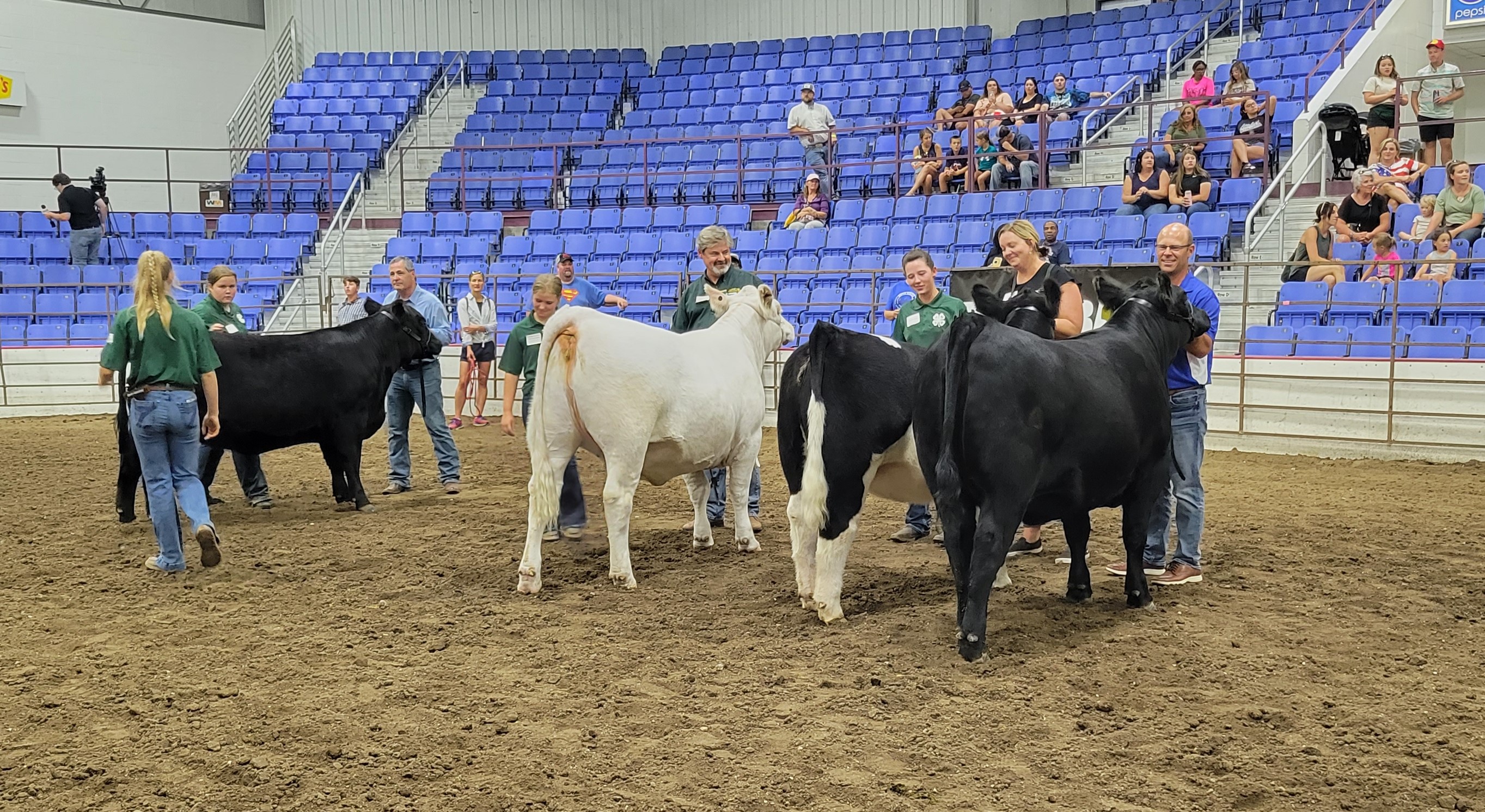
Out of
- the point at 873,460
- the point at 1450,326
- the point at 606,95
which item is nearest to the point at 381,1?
the point at 606,95

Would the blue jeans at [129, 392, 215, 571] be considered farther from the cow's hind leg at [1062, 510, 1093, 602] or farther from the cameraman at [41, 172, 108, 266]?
the cameraman at [41, 172, 108, 266]

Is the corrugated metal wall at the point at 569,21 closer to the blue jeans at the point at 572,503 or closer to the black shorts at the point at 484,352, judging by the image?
the black shorts at the point at 484,352

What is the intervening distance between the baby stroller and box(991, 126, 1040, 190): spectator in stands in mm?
3478

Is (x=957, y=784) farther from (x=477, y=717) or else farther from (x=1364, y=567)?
(x=1364, y=567)

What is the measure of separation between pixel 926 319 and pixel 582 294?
10.3 ft

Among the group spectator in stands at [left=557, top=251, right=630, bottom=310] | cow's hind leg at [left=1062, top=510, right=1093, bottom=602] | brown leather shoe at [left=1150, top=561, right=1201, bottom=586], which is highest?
spectator in stands at [left=557, top=251, right=630, bottom=310]

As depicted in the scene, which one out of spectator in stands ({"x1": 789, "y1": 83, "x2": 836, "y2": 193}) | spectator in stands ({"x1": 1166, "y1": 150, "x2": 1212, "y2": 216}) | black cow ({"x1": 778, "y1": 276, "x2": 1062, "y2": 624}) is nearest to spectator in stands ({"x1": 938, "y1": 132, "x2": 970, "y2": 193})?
spectator in stands ({"x1": 789, "y1": 83, "x2": 836, "y2": 193})

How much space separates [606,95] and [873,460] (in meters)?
19.6

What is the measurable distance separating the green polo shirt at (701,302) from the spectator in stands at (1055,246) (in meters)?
3.90

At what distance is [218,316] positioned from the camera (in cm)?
858

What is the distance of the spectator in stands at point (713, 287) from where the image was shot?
696cm

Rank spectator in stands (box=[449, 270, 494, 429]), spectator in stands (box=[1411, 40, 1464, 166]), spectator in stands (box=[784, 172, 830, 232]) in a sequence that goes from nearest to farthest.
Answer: spectator in stands (box=[449, 270, 494, 429]) < spectator in stands (box=[1411, 40, 1464, 166]) < spectator in stands (box=[784, 172, 830, 232])

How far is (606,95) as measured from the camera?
23.5m

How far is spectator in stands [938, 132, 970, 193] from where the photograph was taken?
52.5ft
